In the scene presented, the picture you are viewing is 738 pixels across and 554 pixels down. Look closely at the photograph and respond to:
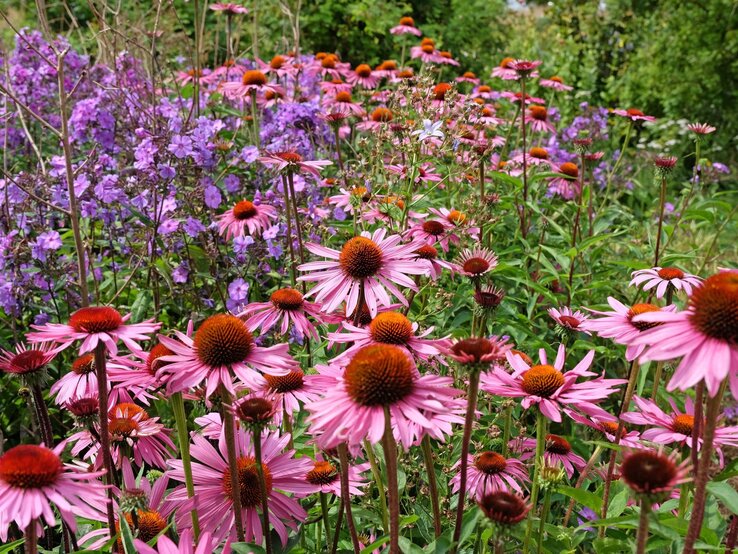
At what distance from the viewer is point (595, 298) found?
11.9 ft

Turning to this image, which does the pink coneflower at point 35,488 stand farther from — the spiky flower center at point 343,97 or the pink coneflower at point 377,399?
the spiky flower center at point 343,97

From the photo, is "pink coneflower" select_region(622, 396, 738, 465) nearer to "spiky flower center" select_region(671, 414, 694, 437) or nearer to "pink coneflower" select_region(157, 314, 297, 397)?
"spiky flower center" select_region(671, 414, 694, 437)

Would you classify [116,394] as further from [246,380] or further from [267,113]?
[267,113]

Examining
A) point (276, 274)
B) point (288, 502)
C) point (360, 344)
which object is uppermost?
point (360, 344)

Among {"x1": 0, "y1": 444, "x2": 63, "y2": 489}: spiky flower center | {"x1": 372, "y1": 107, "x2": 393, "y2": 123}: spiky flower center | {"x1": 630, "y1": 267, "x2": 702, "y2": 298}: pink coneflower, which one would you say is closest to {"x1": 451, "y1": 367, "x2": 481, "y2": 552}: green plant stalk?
{"x1": 0, "y1": 444, "x2": 63, "y2": 489}: spiky flower center

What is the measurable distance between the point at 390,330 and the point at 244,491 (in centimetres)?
47

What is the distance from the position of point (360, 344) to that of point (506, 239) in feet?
8.26

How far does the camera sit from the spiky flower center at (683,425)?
1.64 metres

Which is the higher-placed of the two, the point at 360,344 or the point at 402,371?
the point at 402,371

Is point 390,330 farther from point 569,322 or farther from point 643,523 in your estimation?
point 569,322

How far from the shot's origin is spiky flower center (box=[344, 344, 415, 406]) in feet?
3.89

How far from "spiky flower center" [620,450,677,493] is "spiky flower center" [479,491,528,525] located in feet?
0.63

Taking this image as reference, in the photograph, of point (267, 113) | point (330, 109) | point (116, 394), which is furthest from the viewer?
point (267, 113)

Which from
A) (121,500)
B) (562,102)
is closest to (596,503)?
(121,500)
